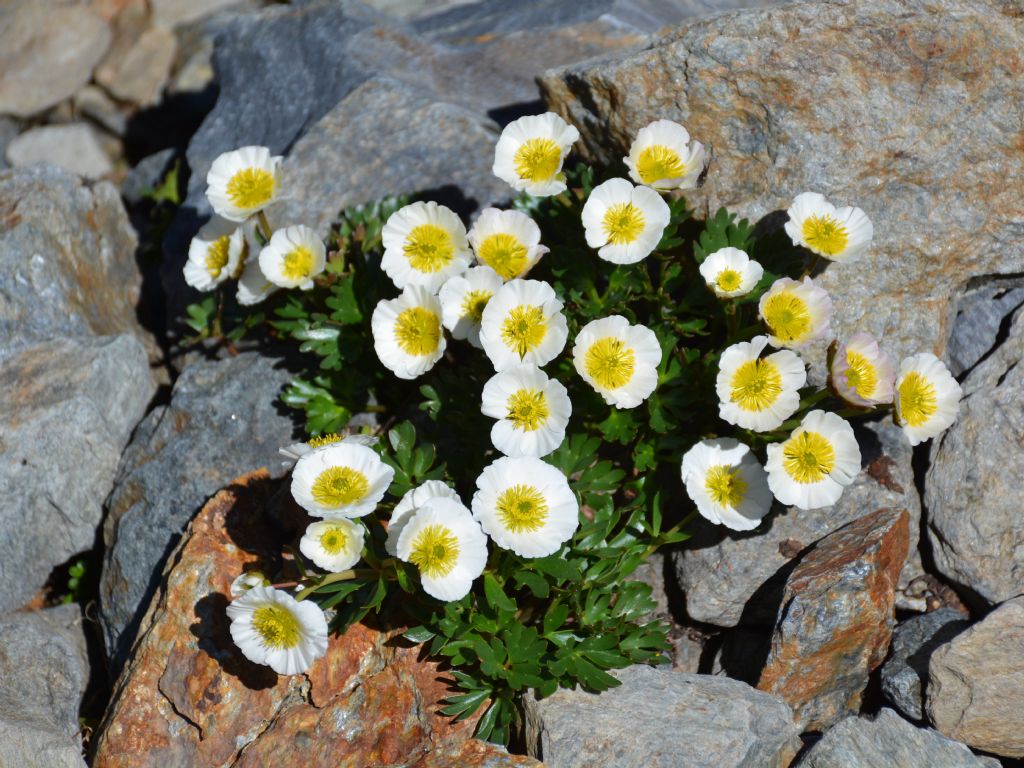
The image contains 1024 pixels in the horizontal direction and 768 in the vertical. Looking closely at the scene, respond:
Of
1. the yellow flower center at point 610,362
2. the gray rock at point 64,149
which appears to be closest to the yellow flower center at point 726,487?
the yellow flower center at point 610,362

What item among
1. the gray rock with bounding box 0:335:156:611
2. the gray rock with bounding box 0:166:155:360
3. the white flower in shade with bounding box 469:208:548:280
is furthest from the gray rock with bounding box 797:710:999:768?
the gray rock with bounding box 0:166:155:360

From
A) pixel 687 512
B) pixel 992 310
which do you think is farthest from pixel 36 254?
pixel 992 310

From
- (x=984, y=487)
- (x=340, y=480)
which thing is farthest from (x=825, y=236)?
(x=340, y=480)

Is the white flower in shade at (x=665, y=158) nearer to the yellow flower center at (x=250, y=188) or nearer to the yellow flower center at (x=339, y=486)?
the yellow flower center at (x=250, y=188)

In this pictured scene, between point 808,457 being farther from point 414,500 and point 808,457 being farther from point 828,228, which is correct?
point 414,500

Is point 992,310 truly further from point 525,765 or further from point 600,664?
point 525,765
